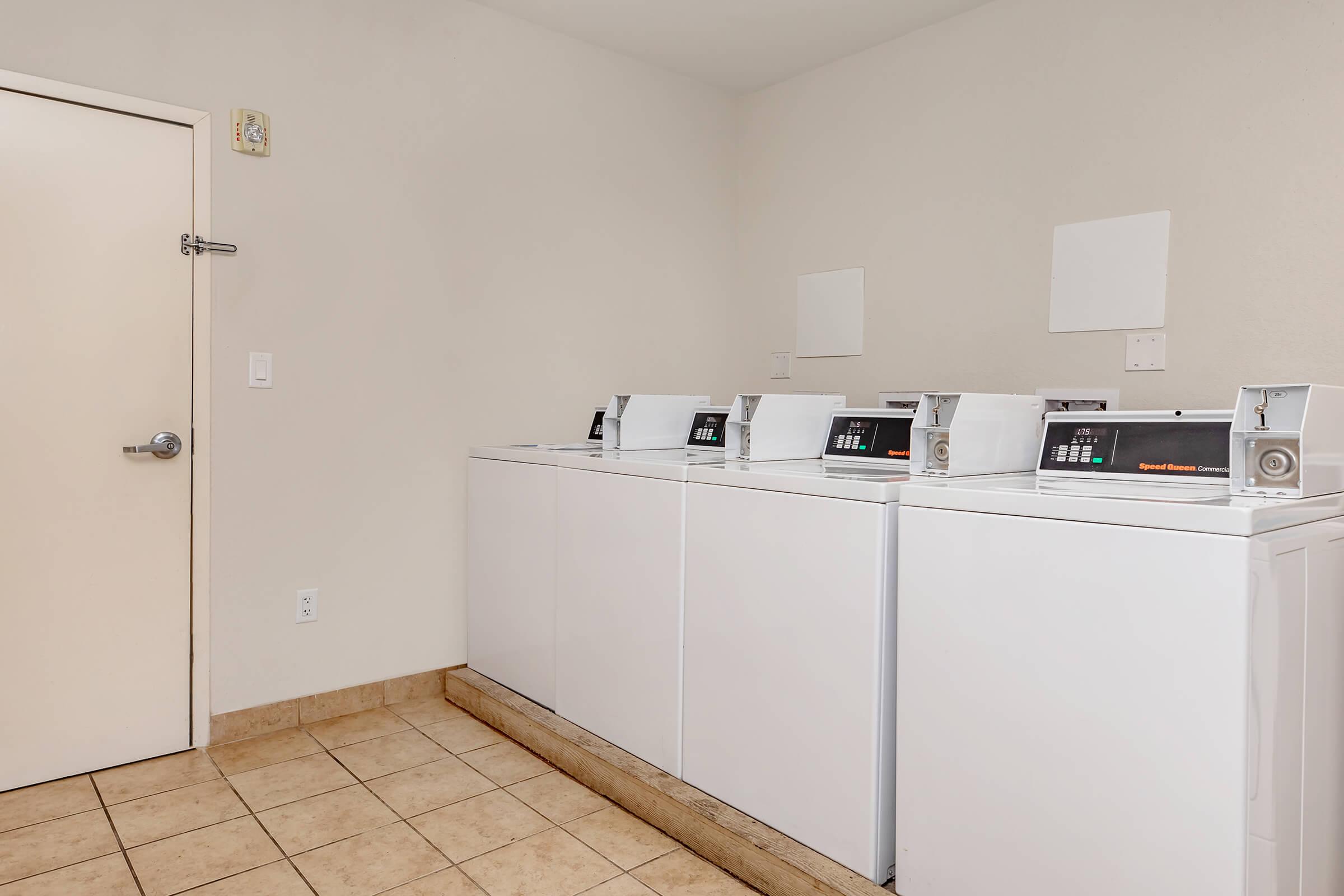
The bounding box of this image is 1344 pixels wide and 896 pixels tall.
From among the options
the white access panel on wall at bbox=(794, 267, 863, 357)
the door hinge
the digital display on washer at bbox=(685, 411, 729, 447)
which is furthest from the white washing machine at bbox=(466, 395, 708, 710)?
the door hinge

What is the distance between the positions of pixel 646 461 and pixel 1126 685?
1333mm

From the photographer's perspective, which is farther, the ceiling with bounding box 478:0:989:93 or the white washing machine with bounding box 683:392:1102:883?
the ceiling with bounding box 478:0:989:93

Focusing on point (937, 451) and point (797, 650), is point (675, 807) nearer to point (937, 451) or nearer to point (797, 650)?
point (797, 650)

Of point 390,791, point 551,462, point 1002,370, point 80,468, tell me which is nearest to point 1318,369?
point 1002,370

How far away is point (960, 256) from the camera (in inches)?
123

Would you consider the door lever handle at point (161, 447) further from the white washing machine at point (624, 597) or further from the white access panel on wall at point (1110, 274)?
the white access panel on wall at point (1110, 274)

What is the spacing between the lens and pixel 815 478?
6.05 feet

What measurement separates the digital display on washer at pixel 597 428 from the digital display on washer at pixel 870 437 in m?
1.03

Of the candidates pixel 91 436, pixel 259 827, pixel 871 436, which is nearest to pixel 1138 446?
pixel 871 436

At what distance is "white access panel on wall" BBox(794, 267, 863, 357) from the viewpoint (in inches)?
139

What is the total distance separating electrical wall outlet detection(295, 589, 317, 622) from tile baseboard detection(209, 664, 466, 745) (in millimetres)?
274

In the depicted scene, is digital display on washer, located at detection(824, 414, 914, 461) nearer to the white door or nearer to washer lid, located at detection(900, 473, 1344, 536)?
washer lid, located at detection(900, 473, 1344, 536)

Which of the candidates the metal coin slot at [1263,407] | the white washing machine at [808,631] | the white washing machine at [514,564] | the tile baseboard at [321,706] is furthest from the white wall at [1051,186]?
the tile baseboard at [321,706]

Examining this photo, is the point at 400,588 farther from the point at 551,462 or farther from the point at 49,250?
the point at 49,250
